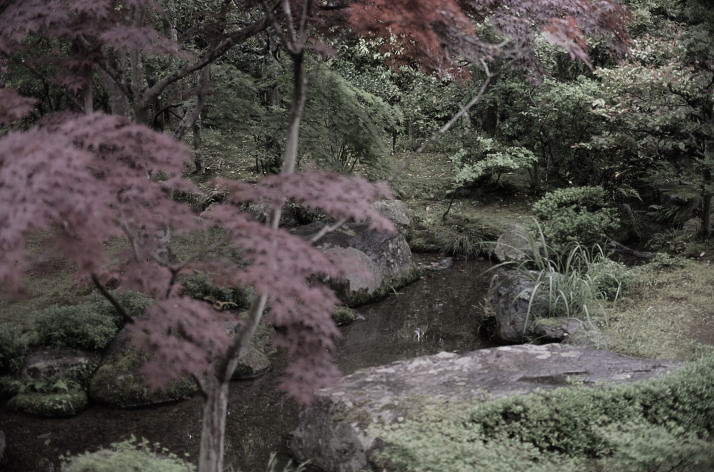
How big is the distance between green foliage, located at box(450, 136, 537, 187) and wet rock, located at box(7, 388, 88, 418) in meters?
6.81

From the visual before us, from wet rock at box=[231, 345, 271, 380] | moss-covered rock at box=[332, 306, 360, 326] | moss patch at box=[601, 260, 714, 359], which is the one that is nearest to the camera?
moss patch at box=[601, 260, 714, 359]

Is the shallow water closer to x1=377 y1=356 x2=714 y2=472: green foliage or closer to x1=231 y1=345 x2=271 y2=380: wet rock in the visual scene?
x1=231 y1=345 x2=271 y2=380: wet rock

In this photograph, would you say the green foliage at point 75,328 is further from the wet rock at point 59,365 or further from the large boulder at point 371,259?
the large boulder at point 371,259

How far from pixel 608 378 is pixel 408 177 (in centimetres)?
954

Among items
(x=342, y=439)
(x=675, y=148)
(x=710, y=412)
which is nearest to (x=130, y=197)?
(x=342, y=439)

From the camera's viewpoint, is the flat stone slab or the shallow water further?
the shallow water

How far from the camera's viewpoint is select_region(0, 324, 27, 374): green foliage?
219 inches

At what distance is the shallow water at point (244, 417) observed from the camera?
15.2 feet

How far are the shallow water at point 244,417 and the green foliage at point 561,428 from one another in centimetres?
144

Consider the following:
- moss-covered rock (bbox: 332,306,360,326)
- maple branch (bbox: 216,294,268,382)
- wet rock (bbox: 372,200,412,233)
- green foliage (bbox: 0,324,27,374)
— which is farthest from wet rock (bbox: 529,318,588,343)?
green foliage (bbox: 0,324,27,374)

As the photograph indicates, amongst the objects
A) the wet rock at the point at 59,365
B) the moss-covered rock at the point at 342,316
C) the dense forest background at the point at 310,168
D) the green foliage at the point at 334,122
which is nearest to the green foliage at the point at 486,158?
the dense forest background at the point at 310,168

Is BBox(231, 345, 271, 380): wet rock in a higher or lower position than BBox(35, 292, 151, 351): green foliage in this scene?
lower

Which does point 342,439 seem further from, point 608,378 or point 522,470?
point 608,378

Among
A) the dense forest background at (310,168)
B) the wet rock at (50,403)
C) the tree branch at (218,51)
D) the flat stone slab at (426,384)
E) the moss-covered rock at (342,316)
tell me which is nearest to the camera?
the dense forest background at (310,168)
